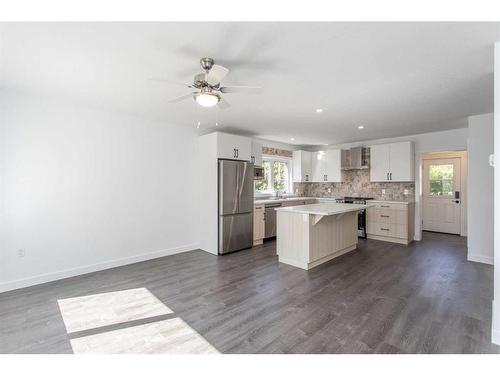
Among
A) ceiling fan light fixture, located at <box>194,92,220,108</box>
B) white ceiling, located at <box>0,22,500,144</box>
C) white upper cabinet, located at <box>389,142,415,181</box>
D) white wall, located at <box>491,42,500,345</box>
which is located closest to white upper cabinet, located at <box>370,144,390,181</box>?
white upper cabinet, located at <box>389,142,415,181</box>

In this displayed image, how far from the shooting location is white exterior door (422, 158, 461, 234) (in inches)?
242

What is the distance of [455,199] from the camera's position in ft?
20.2

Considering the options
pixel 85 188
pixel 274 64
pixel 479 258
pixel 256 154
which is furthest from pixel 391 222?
pixel 85 188

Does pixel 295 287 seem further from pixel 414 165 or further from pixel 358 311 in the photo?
pixel 414 165

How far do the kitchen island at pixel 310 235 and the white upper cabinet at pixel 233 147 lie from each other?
1447mm

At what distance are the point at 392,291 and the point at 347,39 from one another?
9.08ft

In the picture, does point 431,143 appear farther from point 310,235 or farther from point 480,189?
point 310,235

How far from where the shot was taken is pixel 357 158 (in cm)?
615

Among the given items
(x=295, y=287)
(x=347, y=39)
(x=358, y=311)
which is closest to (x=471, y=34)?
(x=347, y=39)

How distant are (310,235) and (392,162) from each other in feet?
10.9

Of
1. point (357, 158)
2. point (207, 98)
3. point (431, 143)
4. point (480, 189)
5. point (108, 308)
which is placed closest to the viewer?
point (207, 98)

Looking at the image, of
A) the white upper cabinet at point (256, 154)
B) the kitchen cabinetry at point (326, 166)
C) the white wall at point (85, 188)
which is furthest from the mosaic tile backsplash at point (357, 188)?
the white wall at point (85, 188)

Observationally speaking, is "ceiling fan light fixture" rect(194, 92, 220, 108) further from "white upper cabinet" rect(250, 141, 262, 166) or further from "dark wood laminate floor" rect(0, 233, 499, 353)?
"white upper cabinet" rect(250, 141, 262, 166)

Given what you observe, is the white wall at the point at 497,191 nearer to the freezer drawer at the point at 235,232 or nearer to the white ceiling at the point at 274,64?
the white ceiling at the point at 274,64
